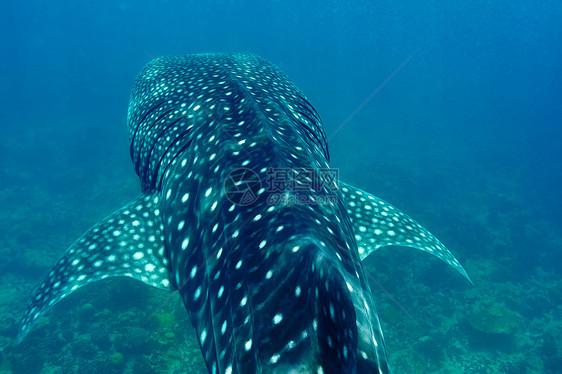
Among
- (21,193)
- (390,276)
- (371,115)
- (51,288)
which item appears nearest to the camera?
(51,288)

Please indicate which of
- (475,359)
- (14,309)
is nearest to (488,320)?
(475,359)

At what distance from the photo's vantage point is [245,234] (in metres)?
2.06

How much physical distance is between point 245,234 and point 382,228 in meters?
2.01

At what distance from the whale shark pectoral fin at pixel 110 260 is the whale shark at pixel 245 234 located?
11mm

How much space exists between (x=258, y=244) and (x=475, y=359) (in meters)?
9.92

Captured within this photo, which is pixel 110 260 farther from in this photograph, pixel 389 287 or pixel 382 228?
pixel 389 287

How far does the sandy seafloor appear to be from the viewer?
27.7 feet

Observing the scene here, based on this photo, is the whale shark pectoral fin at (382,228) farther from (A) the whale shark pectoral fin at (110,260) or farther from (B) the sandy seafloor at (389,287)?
(B) the sandy seafloor at (389,287)

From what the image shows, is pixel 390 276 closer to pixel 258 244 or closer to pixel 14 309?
pixel 258 244

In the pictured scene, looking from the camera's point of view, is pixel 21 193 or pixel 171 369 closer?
pixel 171 369

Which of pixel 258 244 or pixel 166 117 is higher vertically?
pixel 166 117

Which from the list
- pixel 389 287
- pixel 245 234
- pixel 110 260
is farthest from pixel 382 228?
pixel 389 287

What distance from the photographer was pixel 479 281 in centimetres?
1213

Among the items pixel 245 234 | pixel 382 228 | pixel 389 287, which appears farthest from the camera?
pixel 389 287
